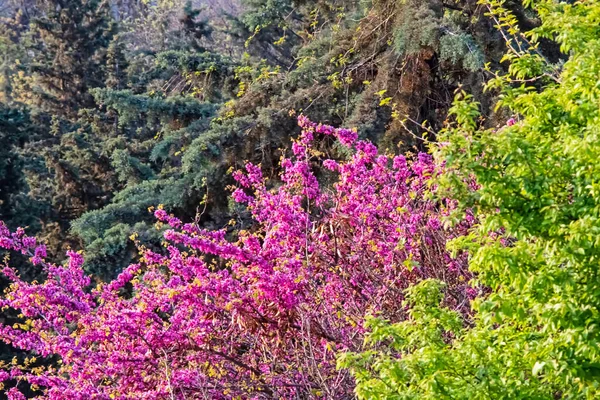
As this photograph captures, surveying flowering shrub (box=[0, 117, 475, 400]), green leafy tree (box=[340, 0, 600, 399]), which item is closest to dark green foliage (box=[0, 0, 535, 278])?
flowering shrub (box=[0, 117, 475, 400])

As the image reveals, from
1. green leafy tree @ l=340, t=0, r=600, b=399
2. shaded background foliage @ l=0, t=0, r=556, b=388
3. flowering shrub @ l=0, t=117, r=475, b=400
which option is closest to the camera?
green leafy tree @ l=340, t=0, r=600, b=399

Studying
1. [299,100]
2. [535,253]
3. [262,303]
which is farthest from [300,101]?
[535,253]

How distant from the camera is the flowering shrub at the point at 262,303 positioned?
5.03m

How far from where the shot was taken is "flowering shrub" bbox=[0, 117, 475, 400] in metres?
5.03

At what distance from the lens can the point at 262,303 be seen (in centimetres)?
514

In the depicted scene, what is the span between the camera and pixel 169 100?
1066 cm

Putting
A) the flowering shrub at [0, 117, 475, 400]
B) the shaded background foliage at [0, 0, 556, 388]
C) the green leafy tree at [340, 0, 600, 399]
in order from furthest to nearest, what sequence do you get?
1. the shaded background foliage at [0, 0, 556, 388]
2. the flowering shrub at [0, 117, 475, 400]
3. the green leafy tree at [340, 0, 600, 399]

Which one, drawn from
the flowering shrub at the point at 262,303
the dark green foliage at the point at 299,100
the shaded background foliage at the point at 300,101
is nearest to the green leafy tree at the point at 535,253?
→ the flowering shrub at the point at 262,303

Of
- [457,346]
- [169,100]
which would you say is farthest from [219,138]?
[457,346]

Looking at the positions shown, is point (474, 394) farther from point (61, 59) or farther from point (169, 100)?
point (61, 59)

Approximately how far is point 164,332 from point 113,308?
0.72 m

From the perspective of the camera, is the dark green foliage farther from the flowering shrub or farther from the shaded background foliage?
the flowering shrub

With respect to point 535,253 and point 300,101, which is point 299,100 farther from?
point 535,253

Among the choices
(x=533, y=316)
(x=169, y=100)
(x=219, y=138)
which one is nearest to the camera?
(x=533, y=316)
